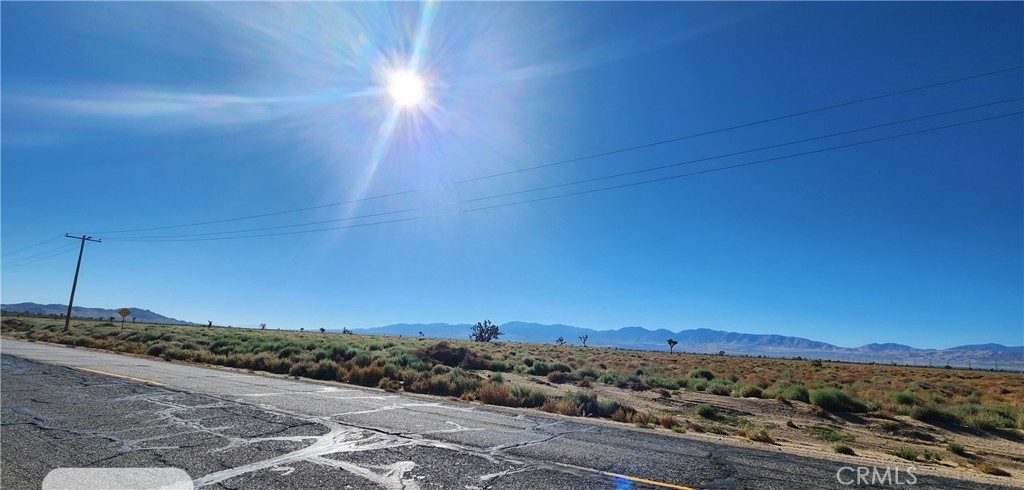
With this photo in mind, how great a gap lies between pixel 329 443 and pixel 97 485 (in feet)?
9.21

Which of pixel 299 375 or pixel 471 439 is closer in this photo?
pixel 471 439

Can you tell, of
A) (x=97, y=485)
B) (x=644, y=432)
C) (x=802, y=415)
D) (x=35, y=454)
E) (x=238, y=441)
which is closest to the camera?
(x=97, y=485)

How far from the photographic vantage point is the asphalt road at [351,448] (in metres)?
5.91

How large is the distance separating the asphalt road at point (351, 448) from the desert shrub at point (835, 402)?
1287 cm

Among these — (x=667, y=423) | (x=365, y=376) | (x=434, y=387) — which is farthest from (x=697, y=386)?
(x=365, y=376)

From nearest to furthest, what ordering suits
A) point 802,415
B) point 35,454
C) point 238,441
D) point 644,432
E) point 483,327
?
point 35,454 → point 238,441 → point 644,432 → point 802,415 → point 483,327

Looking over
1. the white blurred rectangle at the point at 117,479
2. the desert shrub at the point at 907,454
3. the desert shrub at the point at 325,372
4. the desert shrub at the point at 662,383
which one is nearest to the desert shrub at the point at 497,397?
the desert shrub at the point at 325,372

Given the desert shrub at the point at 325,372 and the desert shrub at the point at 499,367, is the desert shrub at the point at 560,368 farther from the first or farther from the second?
the desert shrub at the point at 325,372

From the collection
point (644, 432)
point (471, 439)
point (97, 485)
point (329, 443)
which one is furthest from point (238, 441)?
point (644, 432)

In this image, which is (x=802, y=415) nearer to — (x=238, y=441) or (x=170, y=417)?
(x=238, y=441)

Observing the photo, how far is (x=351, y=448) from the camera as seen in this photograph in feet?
23.4

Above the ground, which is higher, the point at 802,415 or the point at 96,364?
the point at 96,364

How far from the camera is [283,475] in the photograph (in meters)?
5.82

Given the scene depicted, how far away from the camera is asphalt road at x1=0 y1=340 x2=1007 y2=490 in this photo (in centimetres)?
591
